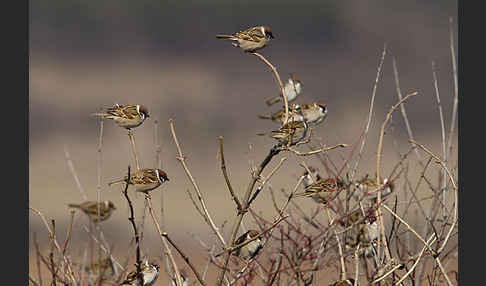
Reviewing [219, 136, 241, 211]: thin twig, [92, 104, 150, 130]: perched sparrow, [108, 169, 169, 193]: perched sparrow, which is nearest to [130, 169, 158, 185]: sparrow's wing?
[108, 169, 169, 193]: perched sparrow

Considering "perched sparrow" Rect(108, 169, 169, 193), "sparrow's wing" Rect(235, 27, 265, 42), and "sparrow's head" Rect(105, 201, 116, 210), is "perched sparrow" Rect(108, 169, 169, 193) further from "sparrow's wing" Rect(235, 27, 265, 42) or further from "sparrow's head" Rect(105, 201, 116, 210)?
"sparrow's head" Rect(105, 201, 116, 210)

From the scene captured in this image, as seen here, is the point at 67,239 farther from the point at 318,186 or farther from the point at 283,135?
the point at 318,186

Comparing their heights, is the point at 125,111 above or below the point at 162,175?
above

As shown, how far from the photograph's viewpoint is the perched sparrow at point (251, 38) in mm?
3428

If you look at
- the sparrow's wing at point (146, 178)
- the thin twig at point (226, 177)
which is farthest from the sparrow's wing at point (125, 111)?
the thin twig at point (226, 177)

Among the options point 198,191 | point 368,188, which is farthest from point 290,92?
point 198,191

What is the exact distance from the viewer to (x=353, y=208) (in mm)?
3420

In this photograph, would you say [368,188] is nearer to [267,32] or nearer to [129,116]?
[267,32]

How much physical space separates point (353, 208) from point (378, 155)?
14.2 inches

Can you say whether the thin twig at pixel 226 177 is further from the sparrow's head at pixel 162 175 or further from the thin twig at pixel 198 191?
the sparrow's head at pixel 162 175

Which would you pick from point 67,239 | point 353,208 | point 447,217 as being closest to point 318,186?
point 353,208

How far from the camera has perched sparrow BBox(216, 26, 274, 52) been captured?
343 cm

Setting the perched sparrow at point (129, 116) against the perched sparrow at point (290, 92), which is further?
the perched sparrow at point (290, 92)

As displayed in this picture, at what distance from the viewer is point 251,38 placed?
138 inches
